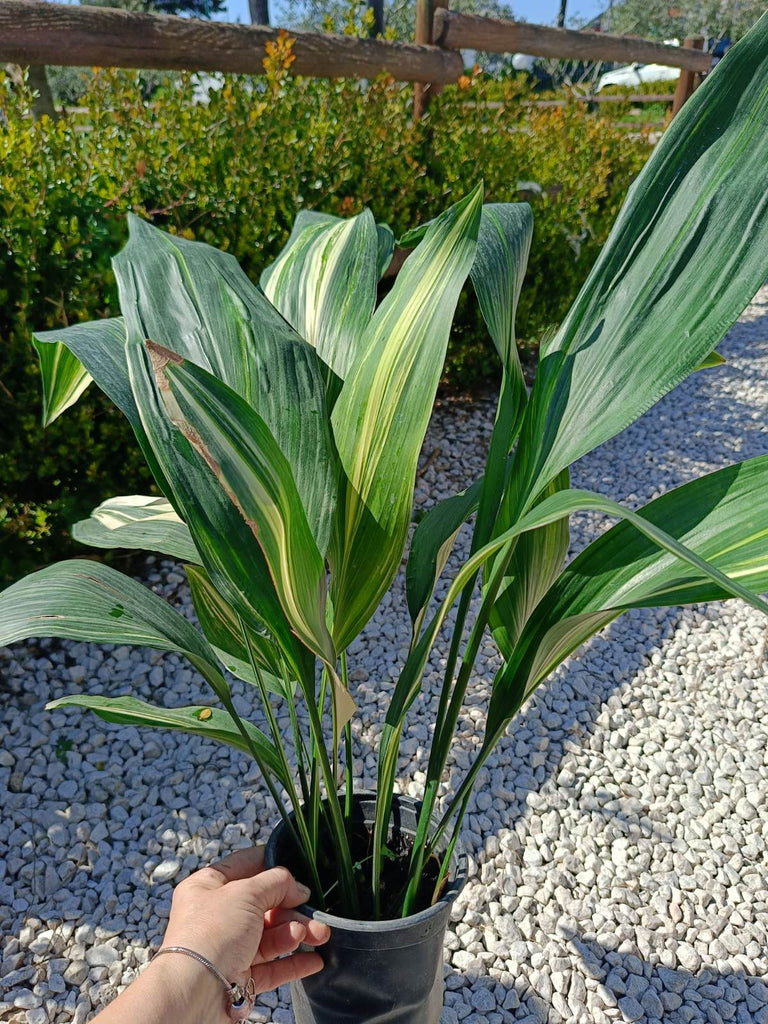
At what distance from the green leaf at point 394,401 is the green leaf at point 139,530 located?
0.20 m

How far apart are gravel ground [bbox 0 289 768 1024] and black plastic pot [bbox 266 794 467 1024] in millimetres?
371

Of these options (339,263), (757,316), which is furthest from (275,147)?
(757,316)

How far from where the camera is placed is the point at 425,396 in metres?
0.67

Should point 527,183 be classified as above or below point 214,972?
above

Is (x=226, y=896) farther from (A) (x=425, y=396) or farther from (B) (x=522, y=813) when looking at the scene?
(B) (x=522, y=813)

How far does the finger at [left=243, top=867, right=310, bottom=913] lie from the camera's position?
830mm

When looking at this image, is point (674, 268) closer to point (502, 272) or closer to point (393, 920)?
point (502, 272)

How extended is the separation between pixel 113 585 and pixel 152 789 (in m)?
1.04

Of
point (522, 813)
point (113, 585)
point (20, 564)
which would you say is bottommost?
point (522, 813)

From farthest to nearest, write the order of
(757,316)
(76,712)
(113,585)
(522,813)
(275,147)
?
(757,316)
(275,147)
(76,712)
(522,813)
(113,585)

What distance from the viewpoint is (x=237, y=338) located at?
71 cm

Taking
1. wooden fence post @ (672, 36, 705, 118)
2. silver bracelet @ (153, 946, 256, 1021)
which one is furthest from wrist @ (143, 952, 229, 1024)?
wooden fence post @ (672, 36, 705, 118)

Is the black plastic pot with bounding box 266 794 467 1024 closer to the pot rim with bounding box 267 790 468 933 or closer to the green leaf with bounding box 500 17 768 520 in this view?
the pot rim with bounding box 267 790 468 933

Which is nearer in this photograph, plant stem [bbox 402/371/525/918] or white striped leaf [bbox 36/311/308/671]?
white striped leaf [bbox 36/311/308/671]
